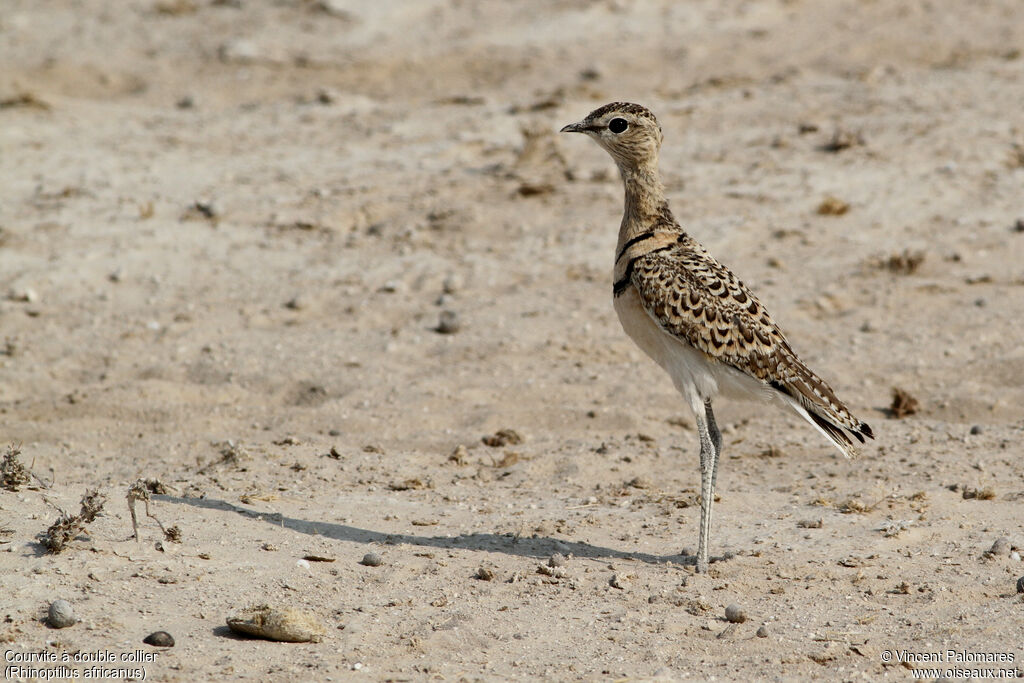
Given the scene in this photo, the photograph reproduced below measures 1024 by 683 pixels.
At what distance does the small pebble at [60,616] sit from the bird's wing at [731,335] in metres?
2.73

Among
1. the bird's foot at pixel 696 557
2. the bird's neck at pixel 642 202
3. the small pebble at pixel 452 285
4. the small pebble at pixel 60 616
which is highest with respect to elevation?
the bird's neck at pixel 642 202

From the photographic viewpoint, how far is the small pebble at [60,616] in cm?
465

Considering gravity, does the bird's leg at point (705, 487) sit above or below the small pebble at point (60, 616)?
above

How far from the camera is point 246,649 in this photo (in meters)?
4.65

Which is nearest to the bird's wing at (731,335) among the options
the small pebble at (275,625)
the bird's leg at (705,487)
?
the bird's leg at (705,487)

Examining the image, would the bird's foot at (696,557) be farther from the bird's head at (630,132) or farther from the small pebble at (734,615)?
the bird's head at (630,132)

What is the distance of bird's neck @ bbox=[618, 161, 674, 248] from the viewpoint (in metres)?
6.16

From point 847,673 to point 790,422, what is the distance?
2.99 meters

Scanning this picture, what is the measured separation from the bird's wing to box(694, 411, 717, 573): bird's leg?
33 centimetres

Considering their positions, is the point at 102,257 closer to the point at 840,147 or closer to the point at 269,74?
the point at 269,74

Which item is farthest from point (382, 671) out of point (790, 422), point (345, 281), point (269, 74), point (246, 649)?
point (269, 74)

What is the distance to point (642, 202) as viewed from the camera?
6.16 m

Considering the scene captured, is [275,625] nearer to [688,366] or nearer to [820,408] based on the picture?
[688,366]

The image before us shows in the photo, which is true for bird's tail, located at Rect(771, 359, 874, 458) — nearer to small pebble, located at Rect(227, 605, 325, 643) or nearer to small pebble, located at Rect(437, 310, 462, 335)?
small pebble, located at Rect(227, 605, 325, 643)
